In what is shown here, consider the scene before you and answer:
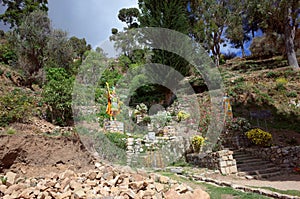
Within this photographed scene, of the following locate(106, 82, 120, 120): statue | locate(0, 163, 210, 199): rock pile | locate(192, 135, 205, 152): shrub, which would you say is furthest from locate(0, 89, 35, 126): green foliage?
locate(192, 135, 205, 152): shrub

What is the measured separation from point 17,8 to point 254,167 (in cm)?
2409

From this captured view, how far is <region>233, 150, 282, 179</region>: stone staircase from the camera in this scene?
712 cm

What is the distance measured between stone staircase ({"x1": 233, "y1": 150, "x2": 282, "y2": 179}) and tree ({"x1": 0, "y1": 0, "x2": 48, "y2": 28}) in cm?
2067

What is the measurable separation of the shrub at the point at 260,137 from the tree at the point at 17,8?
20.3 metres

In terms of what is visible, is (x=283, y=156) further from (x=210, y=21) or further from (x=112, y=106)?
(x=210, y=21)

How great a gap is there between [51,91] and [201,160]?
276 inches

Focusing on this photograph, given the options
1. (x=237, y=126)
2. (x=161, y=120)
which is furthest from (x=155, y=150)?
(x=237, y=126)

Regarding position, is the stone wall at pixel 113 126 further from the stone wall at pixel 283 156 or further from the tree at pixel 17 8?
the tree at pixel 17 8

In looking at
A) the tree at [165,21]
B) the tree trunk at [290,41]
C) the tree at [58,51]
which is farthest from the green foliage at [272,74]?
the tree at [58,51]

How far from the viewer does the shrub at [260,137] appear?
845 centimetres

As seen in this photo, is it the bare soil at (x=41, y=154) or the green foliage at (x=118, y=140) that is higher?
the green foliage at (x=118, y=140)

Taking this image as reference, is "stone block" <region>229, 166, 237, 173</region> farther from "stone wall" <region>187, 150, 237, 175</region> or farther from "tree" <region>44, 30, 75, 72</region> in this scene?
"tree" <region>44, 30, 75, 72</region>

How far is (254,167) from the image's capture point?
7562 mm

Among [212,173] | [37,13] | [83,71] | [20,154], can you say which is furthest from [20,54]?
[212,173]
